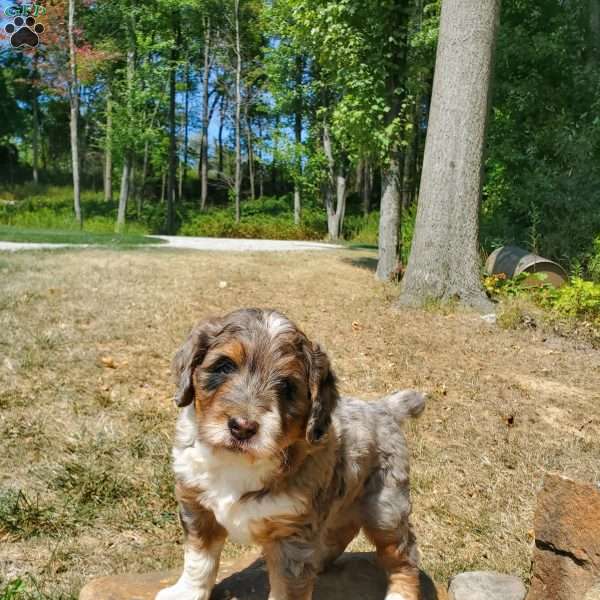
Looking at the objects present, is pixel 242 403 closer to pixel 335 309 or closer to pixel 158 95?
pixel 335 309

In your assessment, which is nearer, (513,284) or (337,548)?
(337,548)

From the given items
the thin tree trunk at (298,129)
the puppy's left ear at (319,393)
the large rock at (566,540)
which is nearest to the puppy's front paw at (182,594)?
the puppy's left ear at (319,393)

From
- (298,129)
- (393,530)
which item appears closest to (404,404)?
(393,530)

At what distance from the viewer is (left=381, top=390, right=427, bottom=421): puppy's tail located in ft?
12.7

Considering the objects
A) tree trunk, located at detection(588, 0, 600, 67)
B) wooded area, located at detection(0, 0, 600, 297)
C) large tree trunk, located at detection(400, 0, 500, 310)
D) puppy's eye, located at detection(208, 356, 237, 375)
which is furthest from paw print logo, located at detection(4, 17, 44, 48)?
puppy's eye, located at detection(208, 356, 237, 375)

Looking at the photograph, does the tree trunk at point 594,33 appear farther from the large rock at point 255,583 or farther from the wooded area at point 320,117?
the large rock at point 255,583

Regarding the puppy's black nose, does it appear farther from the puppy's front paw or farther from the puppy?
the puppy's front paw

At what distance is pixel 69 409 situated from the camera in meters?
6.35

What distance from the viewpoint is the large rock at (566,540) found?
10.7 feet

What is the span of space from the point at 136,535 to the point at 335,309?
245 inches

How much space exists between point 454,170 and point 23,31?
19.1 metres

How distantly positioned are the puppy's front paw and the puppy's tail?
1513mm

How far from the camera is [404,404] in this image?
12.8 feet

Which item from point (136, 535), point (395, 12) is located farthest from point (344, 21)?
point (136, 535)
